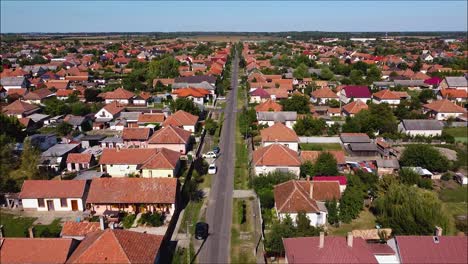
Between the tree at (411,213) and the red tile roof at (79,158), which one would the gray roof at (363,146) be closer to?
the tree at (411,213)

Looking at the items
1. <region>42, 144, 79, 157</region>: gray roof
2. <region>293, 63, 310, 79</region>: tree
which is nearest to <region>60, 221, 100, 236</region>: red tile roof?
<region>42, 144, 79, 157</region>: gray roof

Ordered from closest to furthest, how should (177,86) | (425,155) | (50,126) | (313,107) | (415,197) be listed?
(415,197)
(425,155)
(50,126)
(313,107)
(177,86)

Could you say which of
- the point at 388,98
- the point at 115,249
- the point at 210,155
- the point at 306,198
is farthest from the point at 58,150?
the point at 388,98

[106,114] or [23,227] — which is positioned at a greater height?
[106,114]

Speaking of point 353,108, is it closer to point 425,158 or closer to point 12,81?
point 425,158

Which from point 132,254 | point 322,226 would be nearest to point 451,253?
point 322,226

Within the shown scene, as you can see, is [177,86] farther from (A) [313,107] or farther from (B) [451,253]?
(B) [451,253]
